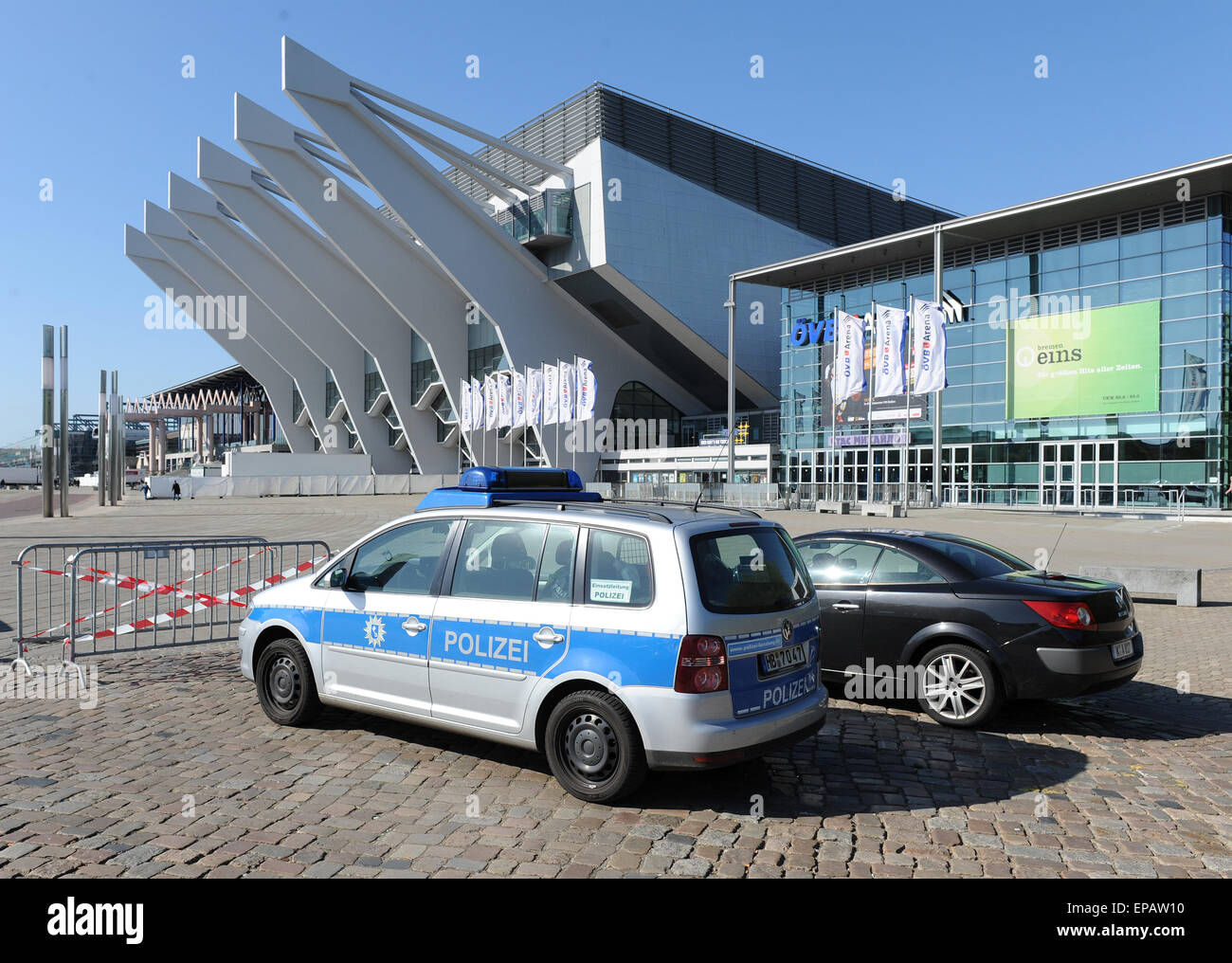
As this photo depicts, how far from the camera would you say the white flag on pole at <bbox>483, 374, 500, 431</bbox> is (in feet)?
164

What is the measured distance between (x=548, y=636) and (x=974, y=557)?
3.85m

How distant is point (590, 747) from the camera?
4.80m

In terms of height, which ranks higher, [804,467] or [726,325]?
[726,325]

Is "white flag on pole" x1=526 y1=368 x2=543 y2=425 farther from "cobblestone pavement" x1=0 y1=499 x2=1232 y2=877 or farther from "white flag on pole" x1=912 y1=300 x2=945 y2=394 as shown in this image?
"cobblestone pavement" x1=0 y1=499 x2=1232 y2=877

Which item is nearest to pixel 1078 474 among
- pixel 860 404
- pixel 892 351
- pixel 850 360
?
pixel 892 351

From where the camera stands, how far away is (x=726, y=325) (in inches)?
2110

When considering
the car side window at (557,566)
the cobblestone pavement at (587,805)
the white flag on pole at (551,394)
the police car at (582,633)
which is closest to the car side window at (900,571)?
the cobblestone pavement at (587,805)

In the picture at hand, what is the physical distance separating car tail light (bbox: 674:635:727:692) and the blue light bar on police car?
149cm

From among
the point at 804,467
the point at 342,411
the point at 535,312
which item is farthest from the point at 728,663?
the point at 342,411

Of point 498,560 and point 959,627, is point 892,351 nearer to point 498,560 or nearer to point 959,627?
point 959,627

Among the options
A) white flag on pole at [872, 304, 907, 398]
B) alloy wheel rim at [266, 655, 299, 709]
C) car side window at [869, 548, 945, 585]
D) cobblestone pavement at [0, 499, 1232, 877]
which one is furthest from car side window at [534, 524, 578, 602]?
white flag on pole at [872, 304, 907, 398]

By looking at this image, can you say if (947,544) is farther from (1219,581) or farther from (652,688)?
(1219,581)

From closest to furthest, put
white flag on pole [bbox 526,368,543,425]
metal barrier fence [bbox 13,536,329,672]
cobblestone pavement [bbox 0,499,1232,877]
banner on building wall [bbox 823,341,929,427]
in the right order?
1. cobblestone pavement [bbox 0,499,1232,877]
2. metal barrier fence [bbox 13,536,329,672]
3. banner on building wall [bbox 823,341,929,427]
4. white flag on pole [bbox 526,368,543,425]

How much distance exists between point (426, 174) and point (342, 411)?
102 feet
